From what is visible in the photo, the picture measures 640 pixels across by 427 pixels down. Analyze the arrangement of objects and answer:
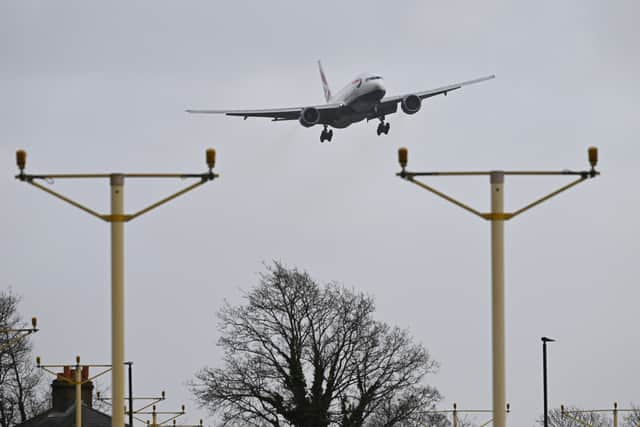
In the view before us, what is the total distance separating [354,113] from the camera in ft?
290

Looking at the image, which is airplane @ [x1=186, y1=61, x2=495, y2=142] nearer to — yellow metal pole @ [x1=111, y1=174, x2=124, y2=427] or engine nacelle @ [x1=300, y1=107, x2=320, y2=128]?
engine nacelle @ [x1=300, y1=107, x2=320, y2=128]

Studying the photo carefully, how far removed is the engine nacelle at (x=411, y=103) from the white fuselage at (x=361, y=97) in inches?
51.7

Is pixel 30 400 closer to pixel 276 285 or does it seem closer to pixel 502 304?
pixel 276 285

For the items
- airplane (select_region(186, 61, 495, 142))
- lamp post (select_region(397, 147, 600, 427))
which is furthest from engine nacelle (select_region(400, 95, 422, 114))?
lamp post (select_region(397, 147, 600, 427))

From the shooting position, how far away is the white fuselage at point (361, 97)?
3396 inches

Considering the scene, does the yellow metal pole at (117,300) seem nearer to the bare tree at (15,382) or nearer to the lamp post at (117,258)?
the lamp post at (117,258)

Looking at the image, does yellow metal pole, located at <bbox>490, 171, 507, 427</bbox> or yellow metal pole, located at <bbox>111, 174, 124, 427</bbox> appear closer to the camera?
yellow metal pole, located at <bbox>111, 174, 124, 427</bbox>

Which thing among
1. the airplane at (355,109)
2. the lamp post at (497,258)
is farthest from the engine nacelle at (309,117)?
the lamp post at (497,258)

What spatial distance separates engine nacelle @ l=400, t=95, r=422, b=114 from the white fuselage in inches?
51.7

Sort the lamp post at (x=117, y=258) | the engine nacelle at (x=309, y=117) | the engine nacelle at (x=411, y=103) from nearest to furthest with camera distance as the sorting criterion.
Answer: the lamp post at (x=117, y=258) < the engine nacelle at (x=309, y=117) < the engine nacelle at (x=411, y=103)

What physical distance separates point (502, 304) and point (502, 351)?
802 mm

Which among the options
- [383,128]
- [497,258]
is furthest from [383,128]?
[497,258]

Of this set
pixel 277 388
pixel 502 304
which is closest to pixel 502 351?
pixel 502 304

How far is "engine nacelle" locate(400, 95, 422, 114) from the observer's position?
8700cm
